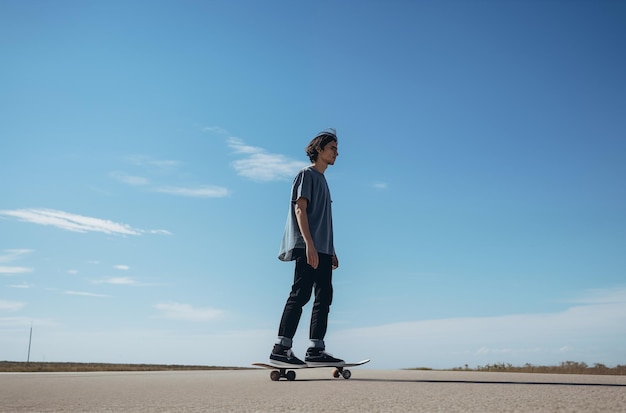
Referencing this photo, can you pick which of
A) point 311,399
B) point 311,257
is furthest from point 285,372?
point 311,399

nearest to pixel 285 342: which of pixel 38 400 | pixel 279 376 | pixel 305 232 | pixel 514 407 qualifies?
pixel 279 376

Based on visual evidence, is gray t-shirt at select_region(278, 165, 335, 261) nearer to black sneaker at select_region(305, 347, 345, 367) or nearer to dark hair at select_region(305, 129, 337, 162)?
dark hair at select_region(305, 129, 337, 162)

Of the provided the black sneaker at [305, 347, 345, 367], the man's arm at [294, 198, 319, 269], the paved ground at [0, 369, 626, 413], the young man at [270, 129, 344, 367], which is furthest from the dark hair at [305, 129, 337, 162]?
the paved ground at [0, 369, 626, 413]

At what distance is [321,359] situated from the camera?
6594 millimetres

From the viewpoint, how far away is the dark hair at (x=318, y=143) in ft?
23.8

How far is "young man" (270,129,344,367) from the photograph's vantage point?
21.4 feet

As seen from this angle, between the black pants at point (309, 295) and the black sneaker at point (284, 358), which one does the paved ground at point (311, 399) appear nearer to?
the black sneaker at point (284, 358)

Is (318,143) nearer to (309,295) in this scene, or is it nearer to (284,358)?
Result: (309,295)

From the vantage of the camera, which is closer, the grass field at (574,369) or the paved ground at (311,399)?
the paved ground at (311,399)

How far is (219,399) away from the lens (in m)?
4.08

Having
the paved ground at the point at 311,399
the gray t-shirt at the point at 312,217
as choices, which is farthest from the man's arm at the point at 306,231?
the paved ground at the point at 311,399

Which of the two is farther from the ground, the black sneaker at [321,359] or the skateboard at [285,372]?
the black sneaker at [321,359]

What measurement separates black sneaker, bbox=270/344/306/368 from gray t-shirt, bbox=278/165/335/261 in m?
1.04

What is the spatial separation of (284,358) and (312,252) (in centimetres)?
119
